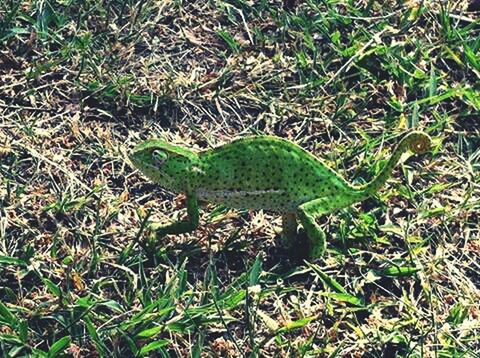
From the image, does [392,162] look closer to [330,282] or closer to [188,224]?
[330,282]

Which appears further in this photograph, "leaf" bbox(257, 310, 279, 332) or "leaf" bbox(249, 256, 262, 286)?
"leaf" bbox(249, 256, 262, 286)

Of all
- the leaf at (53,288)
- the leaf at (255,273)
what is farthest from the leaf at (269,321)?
the leaf at (53,288)

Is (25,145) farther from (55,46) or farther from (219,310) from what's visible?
(219,310)

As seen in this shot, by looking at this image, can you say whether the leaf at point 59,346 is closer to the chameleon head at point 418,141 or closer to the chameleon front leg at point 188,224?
the chameleon front leg at point 188,224

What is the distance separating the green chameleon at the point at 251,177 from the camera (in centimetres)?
400

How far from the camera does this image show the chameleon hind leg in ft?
13.6

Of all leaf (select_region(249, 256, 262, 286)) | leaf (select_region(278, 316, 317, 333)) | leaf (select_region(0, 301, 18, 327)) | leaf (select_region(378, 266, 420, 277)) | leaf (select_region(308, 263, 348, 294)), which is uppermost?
leaf (select_region(0, 301, 18, 327))

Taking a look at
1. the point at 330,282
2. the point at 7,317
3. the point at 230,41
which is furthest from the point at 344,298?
the point at 230,41

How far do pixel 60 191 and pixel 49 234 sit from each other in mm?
251

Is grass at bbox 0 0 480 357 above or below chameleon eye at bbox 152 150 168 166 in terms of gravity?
below

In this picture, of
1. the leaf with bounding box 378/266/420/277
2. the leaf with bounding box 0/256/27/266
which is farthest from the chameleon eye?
the leaf with bounding box 378/266/420/277

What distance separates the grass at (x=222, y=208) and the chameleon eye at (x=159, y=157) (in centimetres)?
30

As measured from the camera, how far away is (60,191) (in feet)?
14.1

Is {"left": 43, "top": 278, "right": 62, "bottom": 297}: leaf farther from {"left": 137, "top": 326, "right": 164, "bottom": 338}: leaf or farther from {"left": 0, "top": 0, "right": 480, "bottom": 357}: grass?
{"left": 137, "top": 326, "right": 164, "bottom": 338}: leaf
